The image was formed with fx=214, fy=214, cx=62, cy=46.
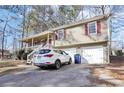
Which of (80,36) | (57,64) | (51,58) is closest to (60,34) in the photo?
(80,36)

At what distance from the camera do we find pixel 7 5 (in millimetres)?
5934

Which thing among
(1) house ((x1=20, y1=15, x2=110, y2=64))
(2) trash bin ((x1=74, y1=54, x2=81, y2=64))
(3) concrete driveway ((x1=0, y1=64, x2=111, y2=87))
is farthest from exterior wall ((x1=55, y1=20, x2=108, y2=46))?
(3) concrete driveway ((x1=0, y1=64, x2=111, y2=87))

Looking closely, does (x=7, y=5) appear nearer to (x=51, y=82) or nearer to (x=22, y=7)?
(x=22, y=7)

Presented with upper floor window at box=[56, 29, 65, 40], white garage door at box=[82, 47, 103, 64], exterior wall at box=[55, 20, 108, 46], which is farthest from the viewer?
upper floor window at box=[56, 29, 65, 40]

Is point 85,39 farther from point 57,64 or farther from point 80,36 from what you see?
point 57,64

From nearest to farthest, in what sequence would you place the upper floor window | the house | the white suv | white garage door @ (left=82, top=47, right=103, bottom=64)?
1. white garage door @ (left=82, top=47, right=103, bottom=64)
2. the house
3. the white suv
4. the upper floor window

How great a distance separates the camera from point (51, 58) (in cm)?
653

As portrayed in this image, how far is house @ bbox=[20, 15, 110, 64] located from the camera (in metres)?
6.08

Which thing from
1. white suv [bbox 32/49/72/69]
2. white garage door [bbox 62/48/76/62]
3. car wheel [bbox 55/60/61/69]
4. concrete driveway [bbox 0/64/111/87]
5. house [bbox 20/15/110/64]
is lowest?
concrete driveway [bbox 0/64/111/87]

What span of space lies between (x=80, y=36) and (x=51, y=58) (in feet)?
3.77

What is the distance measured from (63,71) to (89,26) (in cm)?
182

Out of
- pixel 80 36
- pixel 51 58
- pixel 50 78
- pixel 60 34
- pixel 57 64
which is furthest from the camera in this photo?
pixel 60 34

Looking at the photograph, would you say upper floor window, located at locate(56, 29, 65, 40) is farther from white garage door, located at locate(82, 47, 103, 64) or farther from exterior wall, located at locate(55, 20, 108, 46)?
white garage door, located at locate(82, 47, 103, 64)
